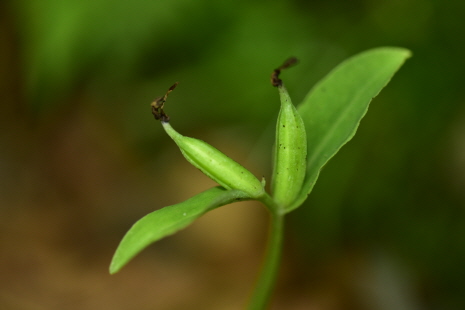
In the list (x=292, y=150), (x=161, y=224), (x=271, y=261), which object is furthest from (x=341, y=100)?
(x=161, y=224)

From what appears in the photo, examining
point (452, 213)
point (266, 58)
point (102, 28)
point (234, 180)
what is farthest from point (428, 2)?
point (234, 180)

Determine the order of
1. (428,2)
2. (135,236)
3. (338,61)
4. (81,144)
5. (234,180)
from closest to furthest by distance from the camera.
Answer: (135,236) → (234,180) → (428,2) → (338,61) → (81,144)

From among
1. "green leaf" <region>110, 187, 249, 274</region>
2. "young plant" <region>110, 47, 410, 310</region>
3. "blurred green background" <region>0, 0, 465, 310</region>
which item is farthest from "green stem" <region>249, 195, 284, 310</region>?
"blurred green background" <region>0, 0, 465, 310</region>

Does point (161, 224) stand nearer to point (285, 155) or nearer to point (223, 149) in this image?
point (285, 155)

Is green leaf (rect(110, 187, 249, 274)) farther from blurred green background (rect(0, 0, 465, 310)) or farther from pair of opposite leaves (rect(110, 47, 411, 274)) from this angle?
blurred green background (rect(0, 0, 465, 310))

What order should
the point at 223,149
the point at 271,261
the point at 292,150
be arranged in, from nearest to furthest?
the point at 292,150, the point at 271,261, the point at 223,149

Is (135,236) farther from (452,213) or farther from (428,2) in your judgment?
(428,2)

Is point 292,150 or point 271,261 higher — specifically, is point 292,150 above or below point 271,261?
above
